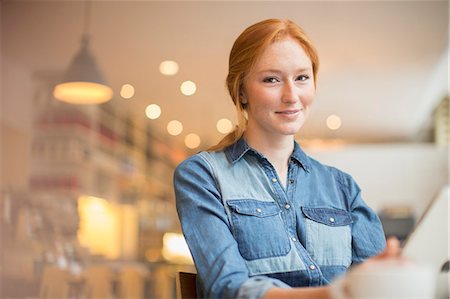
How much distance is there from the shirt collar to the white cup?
463 millimetres

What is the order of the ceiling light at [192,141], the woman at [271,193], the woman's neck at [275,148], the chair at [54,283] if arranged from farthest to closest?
the ceiling light at [192,141] → the chair at [54,283] → the woman's neck at [275,148] → the woman at [271,193]

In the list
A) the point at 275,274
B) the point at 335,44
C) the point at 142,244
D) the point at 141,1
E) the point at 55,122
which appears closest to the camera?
the point at 275,274

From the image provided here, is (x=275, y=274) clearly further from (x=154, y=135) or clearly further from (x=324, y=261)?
(x=154, y=135)

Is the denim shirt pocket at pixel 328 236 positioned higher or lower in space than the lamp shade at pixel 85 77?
lower

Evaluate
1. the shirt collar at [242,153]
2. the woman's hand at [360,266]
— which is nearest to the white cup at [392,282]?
the woman's hand at [360,266]

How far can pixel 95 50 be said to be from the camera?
21.0ft

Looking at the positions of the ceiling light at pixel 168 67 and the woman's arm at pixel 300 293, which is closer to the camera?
the woman's arm at pixel 300 293

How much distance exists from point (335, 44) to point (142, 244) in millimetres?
2821

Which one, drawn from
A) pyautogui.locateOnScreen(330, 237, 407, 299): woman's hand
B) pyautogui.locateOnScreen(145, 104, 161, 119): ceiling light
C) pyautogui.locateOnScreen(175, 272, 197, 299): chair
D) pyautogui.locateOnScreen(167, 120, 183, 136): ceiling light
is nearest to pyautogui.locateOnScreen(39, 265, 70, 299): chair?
pyautogui.locateOnScreen(145, 104, 161, 119): ceiling light

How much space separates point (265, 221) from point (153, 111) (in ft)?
20.7

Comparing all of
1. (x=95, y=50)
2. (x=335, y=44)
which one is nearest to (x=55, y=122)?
(x=95, y=50)

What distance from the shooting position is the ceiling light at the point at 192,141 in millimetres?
7961

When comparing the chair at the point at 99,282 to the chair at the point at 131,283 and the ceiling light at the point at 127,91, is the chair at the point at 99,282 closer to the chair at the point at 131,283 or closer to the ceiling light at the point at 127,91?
the chair at the point at 131,283

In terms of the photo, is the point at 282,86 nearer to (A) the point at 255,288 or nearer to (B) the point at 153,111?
(A) the point at 255,288
